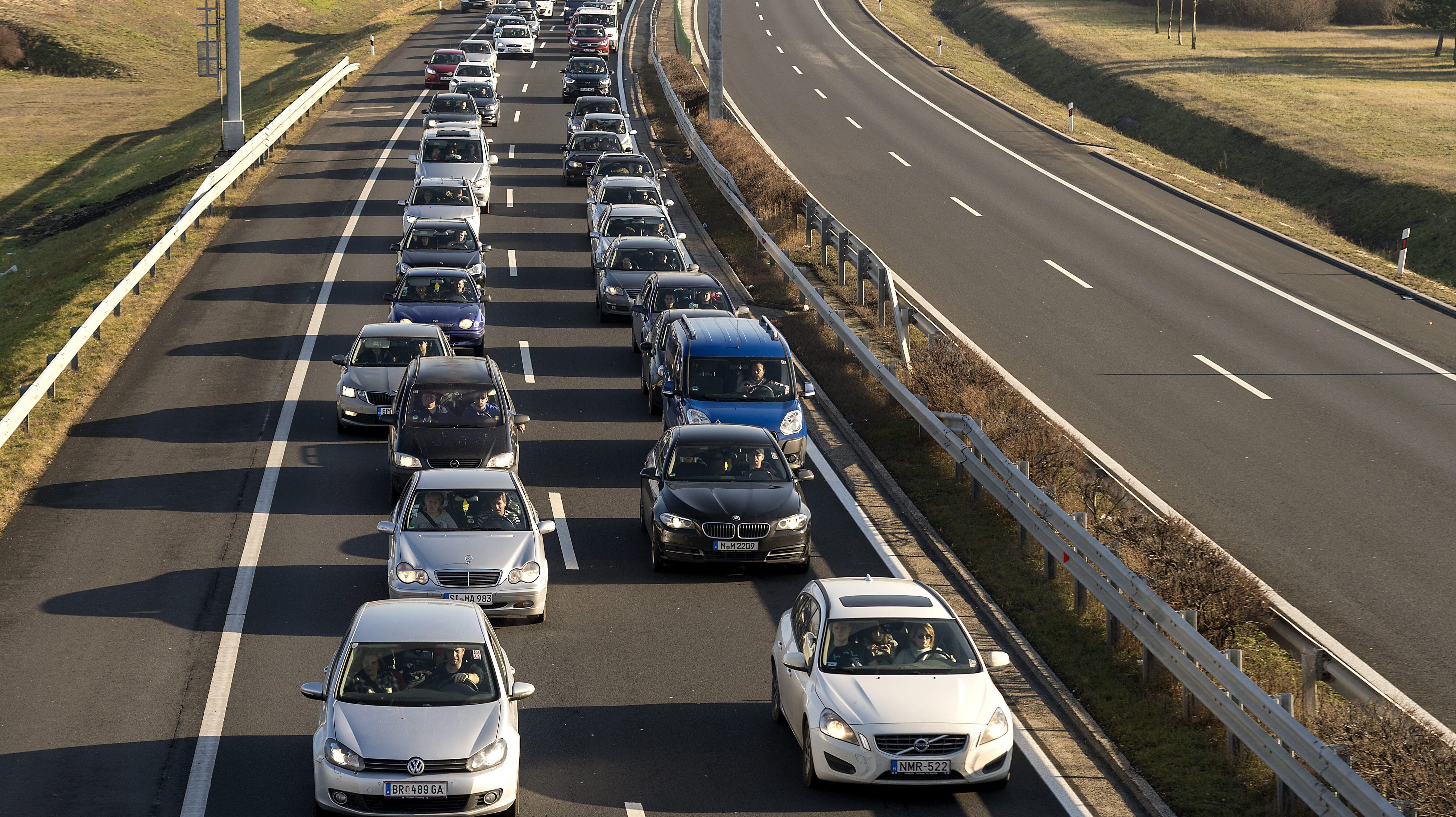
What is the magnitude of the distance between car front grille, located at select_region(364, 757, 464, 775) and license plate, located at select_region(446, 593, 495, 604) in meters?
4.03

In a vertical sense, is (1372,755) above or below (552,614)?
above

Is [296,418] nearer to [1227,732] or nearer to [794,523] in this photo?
[794,523]

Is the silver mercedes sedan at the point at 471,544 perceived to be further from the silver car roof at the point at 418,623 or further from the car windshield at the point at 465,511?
the silver car roof at the point at 418,623

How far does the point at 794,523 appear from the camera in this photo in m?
15.7

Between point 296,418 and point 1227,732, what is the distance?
570 inches

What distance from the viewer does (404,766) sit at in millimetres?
10094

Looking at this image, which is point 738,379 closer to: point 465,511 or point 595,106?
point 465,511

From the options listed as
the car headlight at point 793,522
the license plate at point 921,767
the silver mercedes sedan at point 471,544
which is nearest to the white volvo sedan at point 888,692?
the license plate at point 921,767

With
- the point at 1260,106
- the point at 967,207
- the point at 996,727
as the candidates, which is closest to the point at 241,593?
the point at 996,727

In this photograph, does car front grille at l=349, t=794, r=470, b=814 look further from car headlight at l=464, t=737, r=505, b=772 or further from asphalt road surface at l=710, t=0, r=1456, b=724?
asphalt road surface at l=710, t=0, r=1456, b=724

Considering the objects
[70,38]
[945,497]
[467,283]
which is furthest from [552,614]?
[70,38]

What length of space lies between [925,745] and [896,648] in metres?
0.99

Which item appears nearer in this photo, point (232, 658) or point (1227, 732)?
point (1227, 732)

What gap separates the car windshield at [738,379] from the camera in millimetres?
19766
